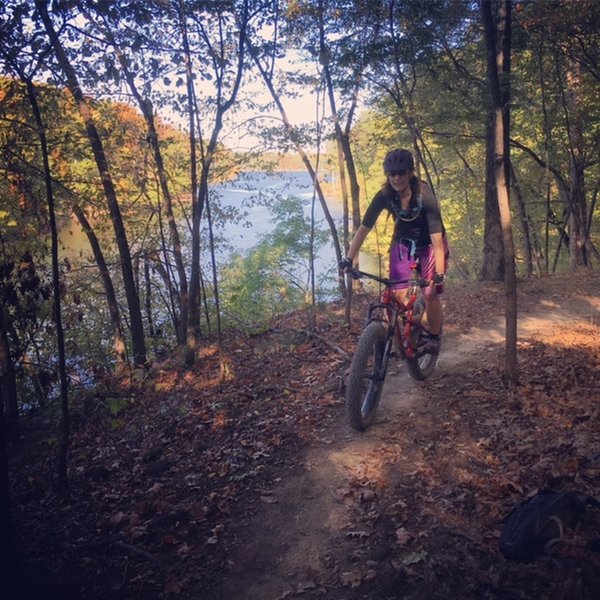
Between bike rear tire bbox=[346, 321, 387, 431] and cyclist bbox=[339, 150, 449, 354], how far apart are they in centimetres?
70

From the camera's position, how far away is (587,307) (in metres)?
9.41

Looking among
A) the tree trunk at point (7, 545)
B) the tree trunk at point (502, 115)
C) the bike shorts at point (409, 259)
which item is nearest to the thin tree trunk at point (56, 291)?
the tree trunk at point (7, 545)

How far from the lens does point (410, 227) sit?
5297mm

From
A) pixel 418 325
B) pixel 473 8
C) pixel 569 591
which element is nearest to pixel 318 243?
pixel 473 8

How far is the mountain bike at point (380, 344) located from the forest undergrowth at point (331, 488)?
16.0 inches

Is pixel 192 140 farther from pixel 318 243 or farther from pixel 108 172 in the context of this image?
pixel 318 243

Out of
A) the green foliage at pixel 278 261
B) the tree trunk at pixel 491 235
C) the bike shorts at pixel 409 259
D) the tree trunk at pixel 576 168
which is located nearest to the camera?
the bike shorts at pixel 409 259

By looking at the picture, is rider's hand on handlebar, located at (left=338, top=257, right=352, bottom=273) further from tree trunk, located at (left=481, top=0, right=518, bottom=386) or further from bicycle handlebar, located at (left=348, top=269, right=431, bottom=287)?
tree trunk, located at (left=481, top=0, right=518, bottom=386)

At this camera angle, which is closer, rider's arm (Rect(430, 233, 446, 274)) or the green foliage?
rider's arm (Rect(430, 233, 446, 274))

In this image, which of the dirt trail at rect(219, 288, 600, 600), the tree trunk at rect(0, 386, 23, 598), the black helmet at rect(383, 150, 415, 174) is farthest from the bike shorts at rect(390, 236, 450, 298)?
the tree trunk at rect(0, 386, 23, 598)

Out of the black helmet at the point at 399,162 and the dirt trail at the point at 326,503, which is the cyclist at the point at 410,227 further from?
the dirt trail at the point at 326,503

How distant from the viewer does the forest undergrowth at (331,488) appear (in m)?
3.18

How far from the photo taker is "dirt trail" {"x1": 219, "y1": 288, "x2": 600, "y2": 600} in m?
3.36

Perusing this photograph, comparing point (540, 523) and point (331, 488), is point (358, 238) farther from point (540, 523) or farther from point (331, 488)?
point (540, 523)
